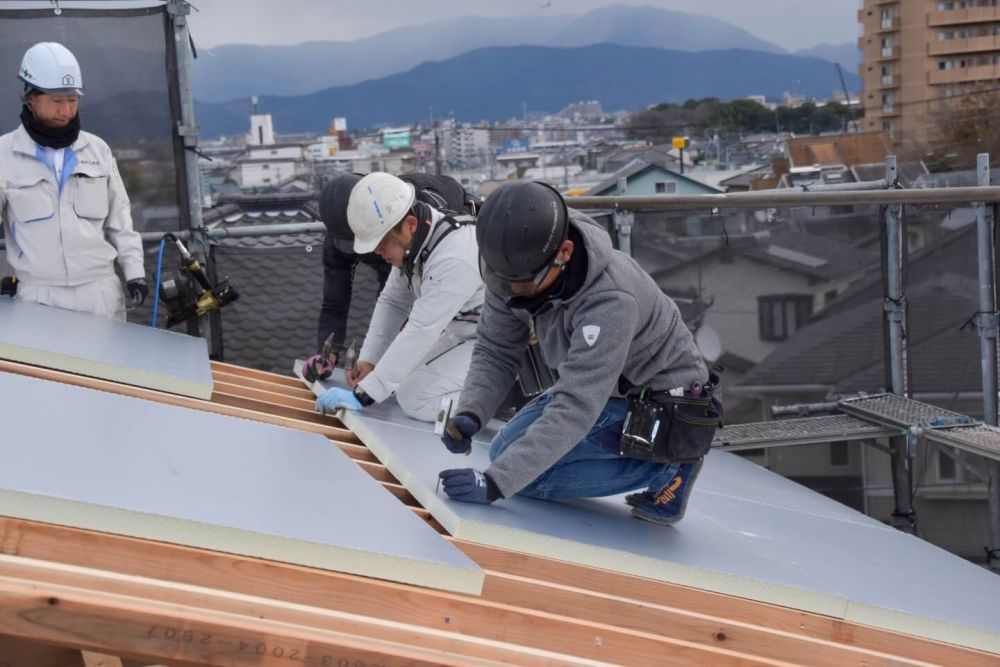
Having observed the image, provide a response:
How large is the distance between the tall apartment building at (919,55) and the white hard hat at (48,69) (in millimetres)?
32893

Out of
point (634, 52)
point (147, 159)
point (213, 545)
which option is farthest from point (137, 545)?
point (634, 52)

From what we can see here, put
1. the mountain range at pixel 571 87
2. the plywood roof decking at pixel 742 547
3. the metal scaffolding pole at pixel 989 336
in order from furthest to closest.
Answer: the mountain range at pixel 571 87 → the metal scaffolding pole at pixel 989 336 → the plywood roof decking at pixel 742 547

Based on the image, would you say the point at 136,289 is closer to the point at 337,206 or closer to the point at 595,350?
the point at 337,206

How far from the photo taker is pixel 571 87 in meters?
170

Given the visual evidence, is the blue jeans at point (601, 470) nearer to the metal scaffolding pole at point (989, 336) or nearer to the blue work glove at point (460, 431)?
the blue work glove at point (460, 431)

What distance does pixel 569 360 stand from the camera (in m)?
3.41

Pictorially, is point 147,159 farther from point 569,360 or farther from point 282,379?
point 569,360

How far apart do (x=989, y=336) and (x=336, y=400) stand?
3.63 m

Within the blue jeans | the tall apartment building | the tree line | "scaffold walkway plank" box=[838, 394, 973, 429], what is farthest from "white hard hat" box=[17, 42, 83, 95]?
the tree line

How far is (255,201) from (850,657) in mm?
14248

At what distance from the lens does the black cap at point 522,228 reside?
10.9 feet

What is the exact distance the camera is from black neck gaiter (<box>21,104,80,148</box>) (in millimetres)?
5613

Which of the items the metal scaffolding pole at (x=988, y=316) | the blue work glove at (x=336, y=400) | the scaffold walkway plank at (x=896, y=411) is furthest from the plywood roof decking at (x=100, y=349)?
the metal scaffolding pole at (x=988, y=316)

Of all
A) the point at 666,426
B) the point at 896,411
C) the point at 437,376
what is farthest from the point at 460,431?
the point at 896,411
